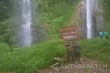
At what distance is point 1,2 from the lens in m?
24.4

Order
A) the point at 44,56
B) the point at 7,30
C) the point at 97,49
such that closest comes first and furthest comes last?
1. the point at 44,56
2. the point at 97,49
3. the point at 7,30

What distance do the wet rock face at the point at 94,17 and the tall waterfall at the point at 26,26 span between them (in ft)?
18.5

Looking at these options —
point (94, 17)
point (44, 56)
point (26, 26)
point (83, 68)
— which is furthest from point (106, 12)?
point (83, 68)

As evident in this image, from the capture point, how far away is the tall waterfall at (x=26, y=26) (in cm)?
2359

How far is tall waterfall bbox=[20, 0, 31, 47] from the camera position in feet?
77.4

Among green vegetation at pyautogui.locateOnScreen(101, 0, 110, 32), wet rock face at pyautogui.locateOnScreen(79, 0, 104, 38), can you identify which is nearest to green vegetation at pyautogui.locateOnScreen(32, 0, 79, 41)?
wet rock face at pyautogui.locateOnScreen(79, 0, 104, 38)

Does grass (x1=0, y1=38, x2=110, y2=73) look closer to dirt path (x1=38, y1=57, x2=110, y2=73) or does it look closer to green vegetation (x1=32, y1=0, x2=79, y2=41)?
dirt path (x1=38, y1=57, x2=110, y2=73)

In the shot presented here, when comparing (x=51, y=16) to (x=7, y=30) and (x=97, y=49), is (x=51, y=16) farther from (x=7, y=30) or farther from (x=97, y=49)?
(x=97, y=49)

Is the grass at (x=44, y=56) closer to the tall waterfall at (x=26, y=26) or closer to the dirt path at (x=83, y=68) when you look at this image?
the dirt path at (x=83, y=68)

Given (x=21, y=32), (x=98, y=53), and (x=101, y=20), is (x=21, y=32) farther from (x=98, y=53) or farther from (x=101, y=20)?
(x=98, y=53)

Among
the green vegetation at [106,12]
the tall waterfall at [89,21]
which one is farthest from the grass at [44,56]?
the green vegetation at [106,12]

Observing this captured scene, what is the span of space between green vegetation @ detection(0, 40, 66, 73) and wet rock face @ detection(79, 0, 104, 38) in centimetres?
749

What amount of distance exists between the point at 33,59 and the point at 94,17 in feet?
35.6

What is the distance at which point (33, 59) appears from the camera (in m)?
12.9
